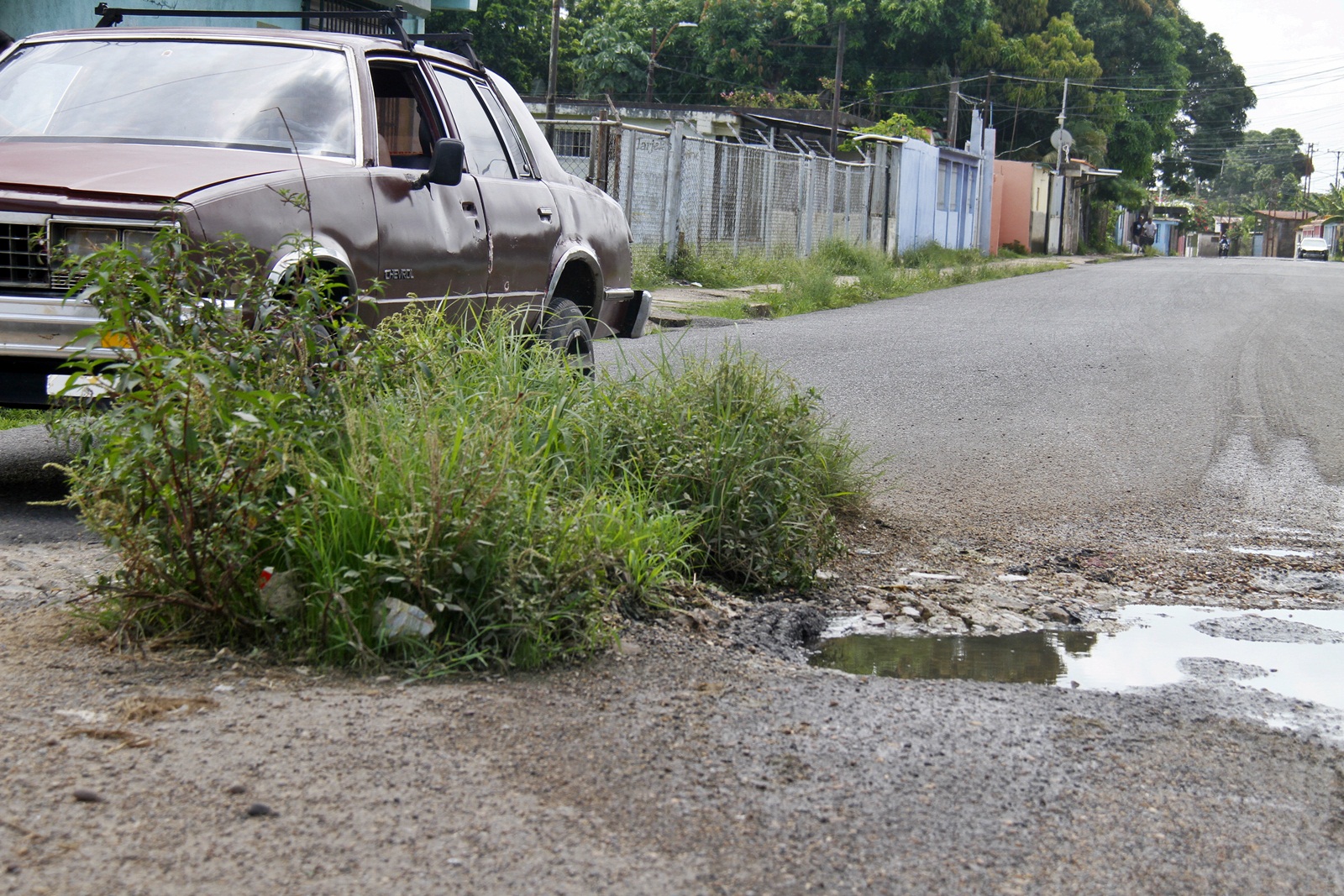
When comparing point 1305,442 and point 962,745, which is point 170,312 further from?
point 1305,442

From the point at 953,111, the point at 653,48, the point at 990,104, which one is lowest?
the point at 953,111

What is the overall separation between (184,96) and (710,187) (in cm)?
1396

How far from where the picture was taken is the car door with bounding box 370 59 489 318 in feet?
17.6

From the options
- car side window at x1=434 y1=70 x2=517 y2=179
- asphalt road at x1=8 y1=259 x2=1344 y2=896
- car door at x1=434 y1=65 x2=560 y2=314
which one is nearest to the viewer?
asphalt road at x1=8 y1=259 x2=1344 y2=896

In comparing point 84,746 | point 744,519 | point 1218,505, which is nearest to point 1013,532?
point 1218,505

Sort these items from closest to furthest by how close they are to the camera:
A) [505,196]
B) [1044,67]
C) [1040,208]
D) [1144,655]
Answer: [1144,655], [505,196], [1044,67], [1040,208]

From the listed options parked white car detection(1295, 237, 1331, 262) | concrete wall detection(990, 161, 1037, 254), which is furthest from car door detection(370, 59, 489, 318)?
parked white car detection(1295, 237, 1331, 262)

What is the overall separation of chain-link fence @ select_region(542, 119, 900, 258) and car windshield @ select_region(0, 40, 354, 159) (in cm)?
986

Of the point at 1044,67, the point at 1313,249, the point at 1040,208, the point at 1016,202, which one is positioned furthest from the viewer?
the point at 1313,249

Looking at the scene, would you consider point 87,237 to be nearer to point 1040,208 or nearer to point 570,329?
point 570,329

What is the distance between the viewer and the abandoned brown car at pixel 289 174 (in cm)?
456

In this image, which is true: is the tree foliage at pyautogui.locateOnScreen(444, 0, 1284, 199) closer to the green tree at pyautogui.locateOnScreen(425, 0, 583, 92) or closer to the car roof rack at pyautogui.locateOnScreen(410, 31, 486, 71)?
the green tree at pyautogui.locateOnScreen(425, 0, 583, 92)

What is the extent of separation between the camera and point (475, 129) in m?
6.41

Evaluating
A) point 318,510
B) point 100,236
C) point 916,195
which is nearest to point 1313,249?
point 916,195
